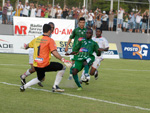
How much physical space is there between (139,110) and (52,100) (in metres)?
2.18

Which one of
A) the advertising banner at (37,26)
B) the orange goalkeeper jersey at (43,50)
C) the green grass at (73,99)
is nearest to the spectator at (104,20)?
the advertising banner at (37,26)

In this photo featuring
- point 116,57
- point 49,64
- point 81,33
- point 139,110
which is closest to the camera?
point 139,110

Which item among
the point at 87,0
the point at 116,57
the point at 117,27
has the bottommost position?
the point at 116,57

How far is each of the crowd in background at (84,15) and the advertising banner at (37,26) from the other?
451 mm

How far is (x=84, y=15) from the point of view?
3288 centimetres

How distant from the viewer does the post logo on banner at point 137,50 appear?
99.5 ft

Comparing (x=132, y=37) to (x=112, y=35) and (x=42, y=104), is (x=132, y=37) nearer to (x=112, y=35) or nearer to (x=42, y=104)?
(x=112, y=35)

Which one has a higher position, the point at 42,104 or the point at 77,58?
the point at 77,58

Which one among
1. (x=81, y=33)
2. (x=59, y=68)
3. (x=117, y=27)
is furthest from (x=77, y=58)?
(x=117, y=27)

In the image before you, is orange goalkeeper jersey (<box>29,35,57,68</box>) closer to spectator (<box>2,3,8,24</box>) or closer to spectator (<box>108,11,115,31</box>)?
spectator (<box>2,3,8,24</box>)

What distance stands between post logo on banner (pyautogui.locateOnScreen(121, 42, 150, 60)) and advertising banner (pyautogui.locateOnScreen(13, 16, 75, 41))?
561 centimetres

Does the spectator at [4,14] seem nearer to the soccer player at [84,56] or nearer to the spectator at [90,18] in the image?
the spectator at [90,18]

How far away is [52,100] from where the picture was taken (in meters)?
9.61

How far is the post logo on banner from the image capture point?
3031 centimetres
